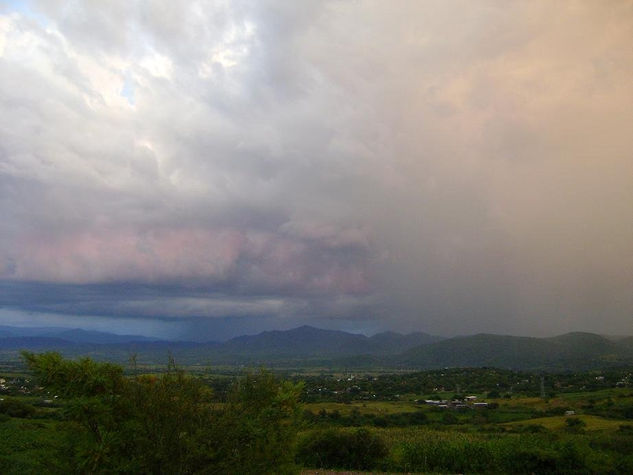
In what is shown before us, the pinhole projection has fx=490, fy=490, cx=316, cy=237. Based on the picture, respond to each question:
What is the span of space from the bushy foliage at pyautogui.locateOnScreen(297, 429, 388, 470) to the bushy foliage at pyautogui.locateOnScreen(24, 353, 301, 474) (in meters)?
19.1

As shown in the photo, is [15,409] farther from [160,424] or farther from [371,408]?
[160,424]

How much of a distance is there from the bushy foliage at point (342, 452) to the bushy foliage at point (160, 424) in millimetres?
19144

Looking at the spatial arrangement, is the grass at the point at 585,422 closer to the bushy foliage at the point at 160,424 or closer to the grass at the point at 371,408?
the grass at the point at 371,408

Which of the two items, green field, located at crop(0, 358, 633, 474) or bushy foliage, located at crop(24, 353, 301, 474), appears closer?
bushy foliage, located at crop(24, 353, 301, 474)

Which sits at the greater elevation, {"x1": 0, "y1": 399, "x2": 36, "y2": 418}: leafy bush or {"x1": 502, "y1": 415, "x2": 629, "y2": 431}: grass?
{"x1": 0, "y1": 399, "x2": 36, "y2": 418}: leafy bush

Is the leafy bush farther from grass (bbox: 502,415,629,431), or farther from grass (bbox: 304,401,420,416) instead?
grass (bbox: 502,415,629,431)

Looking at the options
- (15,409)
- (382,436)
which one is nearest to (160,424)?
(382,436)

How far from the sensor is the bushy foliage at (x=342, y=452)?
30500mm

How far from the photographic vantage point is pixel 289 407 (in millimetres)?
12984

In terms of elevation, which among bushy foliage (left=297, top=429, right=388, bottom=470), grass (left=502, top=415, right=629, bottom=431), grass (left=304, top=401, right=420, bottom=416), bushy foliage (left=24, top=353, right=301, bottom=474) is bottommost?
grass (left=304, top=401, right=420, bottom=416)

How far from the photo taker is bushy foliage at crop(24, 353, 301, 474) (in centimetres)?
1137

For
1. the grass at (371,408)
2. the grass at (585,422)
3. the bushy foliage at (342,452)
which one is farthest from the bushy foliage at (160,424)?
the grass at (371,408)

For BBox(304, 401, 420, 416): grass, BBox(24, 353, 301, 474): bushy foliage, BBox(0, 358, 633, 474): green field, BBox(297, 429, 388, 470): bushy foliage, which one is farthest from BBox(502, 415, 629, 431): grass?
BBox(24, 353, 301, 474): bushy foliage

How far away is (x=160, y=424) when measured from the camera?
39.2 feet
